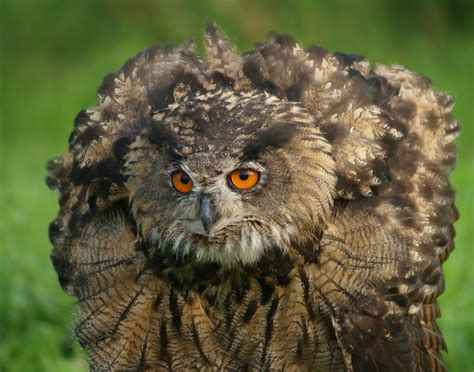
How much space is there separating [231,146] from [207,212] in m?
0.27

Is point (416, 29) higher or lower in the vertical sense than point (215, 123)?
higher

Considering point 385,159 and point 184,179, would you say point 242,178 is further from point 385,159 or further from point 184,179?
point 385,159

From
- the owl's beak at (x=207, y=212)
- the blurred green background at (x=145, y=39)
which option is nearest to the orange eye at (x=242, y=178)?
the owl's beak at (x=207, y=212)

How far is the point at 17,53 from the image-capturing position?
15.1 m

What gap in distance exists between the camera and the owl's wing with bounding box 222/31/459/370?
4.35m

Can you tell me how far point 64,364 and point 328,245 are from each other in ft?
6.32

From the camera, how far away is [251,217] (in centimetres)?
393

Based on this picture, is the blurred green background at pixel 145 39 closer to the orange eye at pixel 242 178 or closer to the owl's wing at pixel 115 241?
the owl's wing at pixel 115 241

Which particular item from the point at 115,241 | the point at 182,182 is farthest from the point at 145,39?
the point at 182,182

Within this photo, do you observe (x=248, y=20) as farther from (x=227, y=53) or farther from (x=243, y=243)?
(x=243, y=243)

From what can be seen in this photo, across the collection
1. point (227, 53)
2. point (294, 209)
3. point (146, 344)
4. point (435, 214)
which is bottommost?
point (146, 344)

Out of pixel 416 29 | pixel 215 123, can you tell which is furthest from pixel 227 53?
pixel 416 29

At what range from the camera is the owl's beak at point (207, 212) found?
379cm

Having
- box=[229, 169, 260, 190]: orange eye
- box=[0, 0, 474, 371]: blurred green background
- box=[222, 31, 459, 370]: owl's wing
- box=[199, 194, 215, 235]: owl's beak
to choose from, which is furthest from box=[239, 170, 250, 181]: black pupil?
box=[0, 0, 474, 371]: blurred green background
